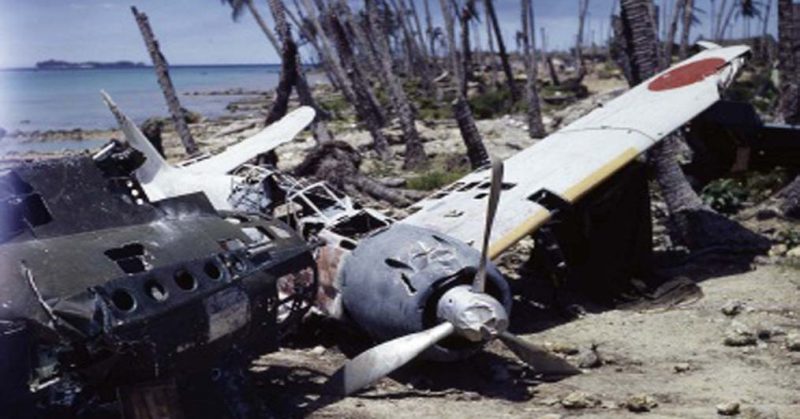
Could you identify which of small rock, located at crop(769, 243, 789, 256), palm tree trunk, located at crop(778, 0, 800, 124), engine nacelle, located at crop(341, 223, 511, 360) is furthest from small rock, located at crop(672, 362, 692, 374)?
palm tree trunk, located at crop(778, 0, 800, 124)

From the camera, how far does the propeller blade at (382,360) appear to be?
7164mm

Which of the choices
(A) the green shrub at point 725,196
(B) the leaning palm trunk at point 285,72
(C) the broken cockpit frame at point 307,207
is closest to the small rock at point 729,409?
(C) the broken cockpit frame at point 307,207

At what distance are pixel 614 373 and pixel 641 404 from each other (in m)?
1.27

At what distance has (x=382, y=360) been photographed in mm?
7203

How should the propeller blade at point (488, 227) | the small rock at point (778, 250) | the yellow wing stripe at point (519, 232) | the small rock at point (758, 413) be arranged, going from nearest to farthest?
the small rock at point (758, 413), the propeller blade at point (488, 227), the yellow wing stripe at point (519, 232), the small rock at point (778, 250)

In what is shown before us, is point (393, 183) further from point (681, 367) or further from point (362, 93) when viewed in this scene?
point (681, 367)

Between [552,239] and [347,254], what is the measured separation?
9.75 feet

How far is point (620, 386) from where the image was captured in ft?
24.8

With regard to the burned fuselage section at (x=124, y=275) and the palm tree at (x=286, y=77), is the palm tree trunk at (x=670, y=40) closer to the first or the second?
the palm tree at (x=286, y=77)

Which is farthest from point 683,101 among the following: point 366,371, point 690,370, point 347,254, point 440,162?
point 440,162

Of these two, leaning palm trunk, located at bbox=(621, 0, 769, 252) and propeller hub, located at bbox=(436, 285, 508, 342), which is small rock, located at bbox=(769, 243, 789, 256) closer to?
leaning palm trunk, located at bbox=(621, 0, 769, 252)

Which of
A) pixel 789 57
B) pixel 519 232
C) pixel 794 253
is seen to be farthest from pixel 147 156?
pixel 789 57

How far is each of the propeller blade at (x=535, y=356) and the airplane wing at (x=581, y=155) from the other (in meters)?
1.36

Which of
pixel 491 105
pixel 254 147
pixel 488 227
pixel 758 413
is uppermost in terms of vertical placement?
pixel 254 147
